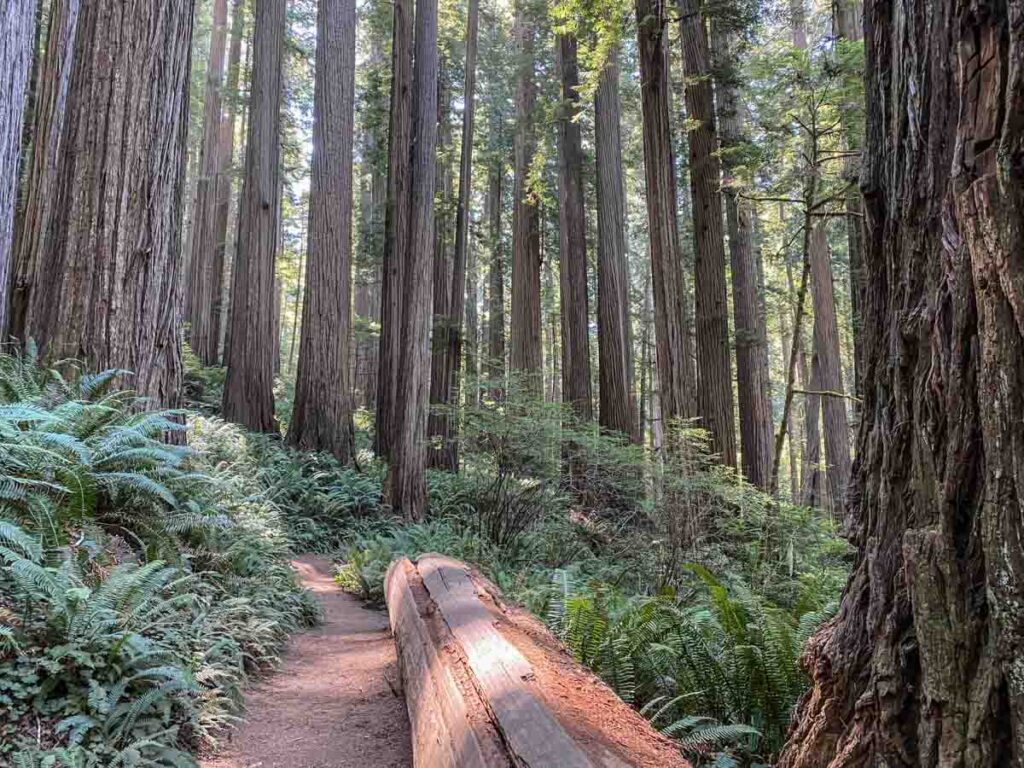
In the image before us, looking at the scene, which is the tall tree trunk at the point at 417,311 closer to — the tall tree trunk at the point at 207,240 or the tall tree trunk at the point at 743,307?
the tall tree trunk at the point at 743,307

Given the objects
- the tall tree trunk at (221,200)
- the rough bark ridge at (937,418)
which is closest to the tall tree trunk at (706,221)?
the rough bark ridge at (937,418)

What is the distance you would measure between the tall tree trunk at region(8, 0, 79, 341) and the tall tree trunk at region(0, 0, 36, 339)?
11.2 inches

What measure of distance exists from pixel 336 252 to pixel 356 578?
6.47 metres

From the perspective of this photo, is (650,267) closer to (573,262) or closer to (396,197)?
(573,262)

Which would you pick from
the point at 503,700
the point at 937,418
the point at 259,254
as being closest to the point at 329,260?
the point at 259,254

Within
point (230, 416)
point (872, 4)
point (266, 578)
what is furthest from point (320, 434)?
point (872, 4)

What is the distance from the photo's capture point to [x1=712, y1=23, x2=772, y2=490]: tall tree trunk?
9.66m

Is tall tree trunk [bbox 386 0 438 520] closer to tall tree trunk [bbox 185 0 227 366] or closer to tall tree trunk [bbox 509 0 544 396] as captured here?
tall tree trunk [bbox 509 0 544 396]

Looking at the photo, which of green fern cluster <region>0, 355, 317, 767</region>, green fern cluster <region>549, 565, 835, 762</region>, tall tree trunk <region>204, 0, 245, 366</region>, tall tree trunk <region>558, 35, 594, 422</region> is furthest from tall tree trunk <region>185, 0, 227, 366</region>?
green fern cluster <region>549, 565, 835, 762</region>

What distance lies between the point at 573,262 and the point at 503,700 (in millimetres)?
13287

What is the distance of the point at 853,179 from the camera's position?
6.88 metres

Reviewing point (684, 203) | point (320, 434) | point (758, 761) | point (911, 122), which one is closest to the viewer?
point (911, 122)

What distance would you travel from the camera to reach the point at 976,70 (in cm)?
146

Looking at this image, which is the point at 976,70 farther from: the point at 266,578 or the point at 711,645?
the point at 266,578
